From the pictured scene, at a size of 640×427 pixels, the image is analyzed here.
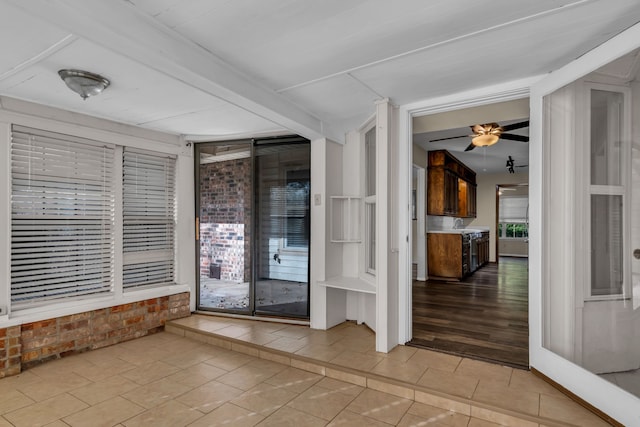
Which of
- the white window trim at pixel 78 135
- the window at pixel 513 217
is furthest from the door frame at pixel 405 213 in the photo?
the window at pixel 513 217

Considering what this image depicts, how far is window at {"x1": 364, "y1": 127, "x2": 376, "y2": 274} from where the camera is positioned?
12.8 feet

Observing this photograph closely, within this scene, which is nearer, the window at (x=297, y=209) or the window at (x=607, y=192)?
the window at (x=607, y=192)

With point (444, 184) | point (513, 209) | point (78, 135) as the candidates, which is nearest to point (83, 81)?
point (78, 135)

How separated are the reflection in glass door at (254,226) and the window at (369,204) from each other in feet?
2.16

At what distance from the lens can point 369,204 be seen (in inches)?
155

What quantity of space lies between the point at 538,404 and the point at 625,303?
0.80 metres

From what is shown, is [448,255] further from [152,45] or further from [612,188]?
[152,45]

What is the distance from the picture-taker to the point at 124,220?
12.5ft

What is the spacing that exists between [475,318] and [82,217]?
14.0 ft

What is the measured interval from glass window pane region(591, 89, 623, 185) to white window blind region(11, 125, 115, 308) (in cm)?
415

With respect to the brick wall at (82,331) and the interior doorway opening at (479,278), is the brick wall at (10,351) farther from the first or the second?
the interior doorway opening at (479,278)

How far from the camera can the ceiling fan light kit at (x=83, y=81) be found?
2406 millimetres

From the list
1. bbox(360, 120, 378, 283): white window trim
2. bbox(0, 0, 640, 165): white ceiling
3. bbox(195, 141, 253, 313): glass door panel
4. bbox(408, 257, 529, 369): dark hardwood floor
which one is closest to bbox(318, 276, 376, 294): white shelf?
bbox(360, 120, 378, 283): white window trim

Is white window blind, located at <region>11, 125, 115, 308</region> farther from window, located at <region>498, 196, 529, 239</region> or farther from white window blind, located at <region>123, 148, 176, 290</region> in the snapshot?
window, located at <region>498, 196, 529, 239</region>
